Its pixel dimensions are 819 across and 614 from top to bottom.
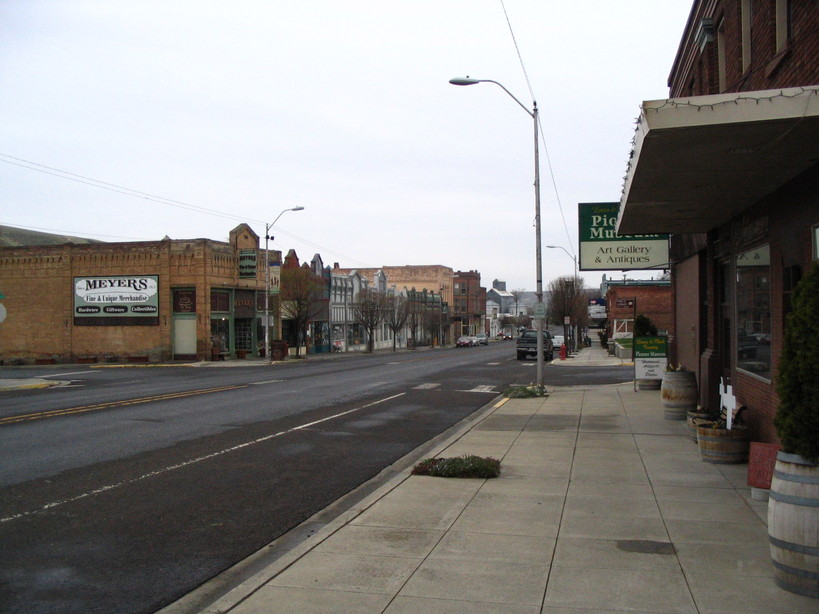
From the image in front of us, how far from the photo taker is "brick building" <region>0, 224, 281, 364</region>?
47.1m

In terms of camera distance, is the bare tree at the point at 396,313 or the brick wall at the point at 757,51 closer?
the brick wall at the point at 757,51

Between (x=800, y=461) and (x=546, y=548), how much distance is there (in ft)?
7.29

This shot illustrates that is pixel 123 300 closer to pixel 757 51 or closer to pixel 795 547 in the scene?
pixel 757 51

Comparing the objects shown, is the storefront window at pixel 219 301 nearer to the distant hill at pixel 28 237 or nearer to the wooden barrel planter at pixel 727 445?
the distant hill at pixel 28 237

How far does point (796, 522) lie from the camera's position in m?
4.74

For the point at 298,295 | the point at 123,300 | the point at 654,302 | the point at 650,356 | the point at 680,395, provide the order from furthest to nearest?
the point at 654,302, the point at 298,295, the point at 123,300, the point at 650,356, the point at 680,395

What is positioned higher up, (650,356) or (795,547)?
(650,356)

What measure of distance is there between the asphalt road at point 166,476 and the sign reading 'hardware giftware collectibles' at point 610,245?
5.12 m

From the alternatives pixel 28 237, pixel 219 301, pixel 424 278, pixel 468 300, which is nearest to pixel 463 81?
pixel 219 301

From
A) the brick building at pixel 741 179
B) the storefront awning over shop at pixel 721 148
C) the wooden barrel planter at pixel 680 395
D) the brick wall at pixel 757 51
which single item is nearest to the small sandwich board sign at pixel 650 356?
the brick building at pixel 741 179

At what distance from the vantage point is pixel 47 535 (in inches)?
271

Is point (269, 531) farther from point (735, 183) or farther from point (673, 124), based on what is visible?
point (735, 183)

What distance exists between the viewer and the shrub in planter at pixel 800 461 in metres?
4.73

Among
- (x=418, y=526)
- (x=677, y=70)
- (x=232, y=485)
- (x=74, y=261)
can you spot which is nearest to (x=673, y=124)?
(x=418, y=526)
